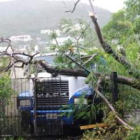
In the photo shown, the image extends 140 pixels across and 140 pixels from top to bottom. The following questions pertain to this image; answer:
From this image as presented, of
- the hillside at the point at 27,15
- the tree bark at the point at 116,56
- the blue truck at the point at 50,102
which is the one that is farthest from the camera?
the hillside at the point at 27,15

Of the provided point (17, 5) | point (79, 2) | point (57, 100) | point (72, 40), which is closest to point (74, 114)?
point (57, 100)

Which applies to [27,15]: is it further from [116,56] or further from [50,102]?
[116,56]

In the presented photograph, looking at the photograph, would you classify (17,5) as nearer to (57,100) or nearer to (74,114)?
(57,100)

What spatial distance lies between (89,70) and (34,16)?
5750 millimetres

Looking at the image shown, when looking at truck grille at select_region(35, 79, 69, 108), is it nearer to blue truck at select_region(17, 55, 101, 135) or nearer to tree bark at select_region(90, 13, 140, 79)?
blue truck at select_region(17, 55, 101, 135)

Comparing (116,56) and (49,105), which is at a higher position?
(116,56)

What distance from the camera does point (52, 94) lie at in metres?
6.89

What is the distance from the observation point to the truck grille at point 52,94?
22.4 feet

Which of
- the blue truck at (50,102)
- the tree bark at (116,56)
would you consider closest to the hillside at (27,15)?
the blue truck at (50,102)

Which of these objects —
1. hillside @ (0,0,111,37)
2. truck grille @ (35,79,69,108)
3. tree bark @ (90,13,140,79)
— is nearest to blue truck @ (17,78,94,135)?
truck grille @ (35,79,69,108)

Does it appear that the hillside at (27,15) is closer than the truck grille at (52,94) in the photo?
No

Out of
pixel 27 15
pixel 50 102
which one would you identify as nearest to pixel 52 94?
pixel 50 102

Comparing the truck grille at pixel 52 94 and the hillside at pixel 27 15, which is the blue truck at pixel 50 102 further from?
the hillside at pixel 27 15

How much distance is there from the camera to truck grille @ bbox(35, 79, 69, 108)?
6.84 meters
